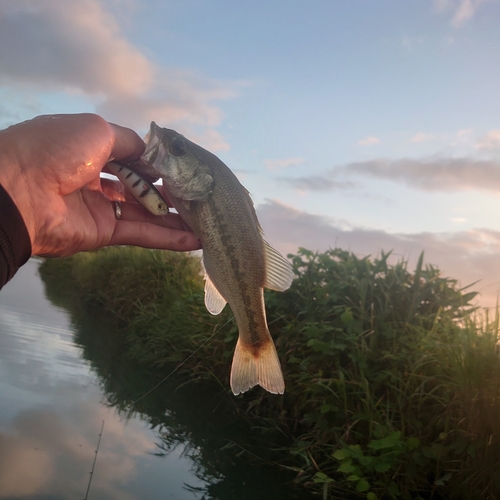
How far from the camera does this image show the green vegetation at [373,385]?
362 cm

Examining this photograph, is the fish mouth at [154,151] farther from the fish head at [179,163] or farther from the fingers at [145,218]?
the fingers at [145,218]

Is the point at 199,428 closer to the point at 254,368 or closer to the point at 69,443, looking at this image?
the point at 69,443

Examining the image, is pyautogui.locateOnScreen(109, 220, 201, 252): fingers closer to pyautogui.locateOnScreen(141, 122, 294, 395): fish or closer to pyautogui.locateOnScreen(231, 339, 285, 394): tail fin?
pyautogui.locateOnScreen(141, 122, 294, 395): fish

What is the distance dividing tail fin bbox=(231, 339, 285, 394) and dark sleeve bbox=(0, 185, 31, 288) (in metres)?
1.19

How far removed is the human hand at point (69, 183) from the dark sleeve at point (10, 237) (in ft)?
0.77

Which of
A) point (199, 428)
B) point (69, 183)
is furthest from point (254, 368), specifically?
point (199, 428)

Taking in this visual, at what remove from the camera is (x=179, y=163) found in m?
2.53

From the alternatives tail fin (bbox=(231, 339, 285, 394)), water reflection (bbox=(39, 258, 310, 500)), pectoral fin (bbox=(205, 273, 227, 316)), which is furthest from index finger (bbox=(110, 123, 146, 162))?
water reflection (bbox=(39, 258, 310, 500))

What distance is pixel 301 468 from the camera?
13.5 feet

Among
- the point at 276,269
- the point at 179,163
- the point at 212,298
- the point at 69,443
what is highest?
the point at 179,163

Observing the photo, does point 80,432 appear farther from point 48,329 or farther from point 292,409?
point 48,329

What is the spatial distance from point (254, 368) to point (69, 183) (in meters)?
1.32

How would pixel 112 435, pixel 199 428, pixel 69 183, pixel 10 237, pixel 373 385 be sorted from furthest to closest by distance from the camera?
pixel 199 428
pixel 112 435
pixel 373 385
pixel 69 183
pixel 10 237

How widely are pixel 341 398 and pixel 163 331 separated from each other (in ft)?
12.4
